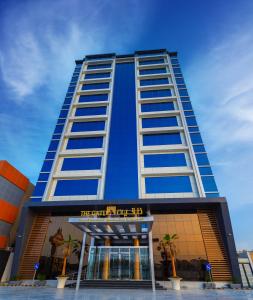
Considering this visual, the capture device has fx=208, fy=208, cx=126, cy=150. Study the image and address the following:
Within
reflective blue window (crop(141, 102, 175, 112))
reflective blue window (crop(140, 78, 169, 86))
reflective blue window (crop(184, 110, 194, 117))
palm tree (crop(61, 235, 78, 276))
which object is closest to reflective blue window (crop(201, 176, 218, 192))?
reflective blue window (crop(184, 110, 194, 117))

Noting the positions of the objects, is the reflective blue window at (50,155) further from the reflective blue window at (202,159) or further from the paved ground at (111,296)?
the reflective blue window at (202,159)

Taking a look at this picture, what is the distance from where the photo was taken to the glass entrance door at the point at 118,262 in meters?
21.2

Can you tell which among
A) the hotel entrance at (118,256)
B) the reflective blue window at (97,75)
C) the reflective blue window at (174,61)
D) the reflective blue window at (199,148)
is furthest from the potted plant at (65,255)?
the reflective blue window at (174,61)

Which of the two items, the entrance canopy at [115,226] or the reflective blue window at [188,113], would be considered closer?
the entrance canopy at [115,226]

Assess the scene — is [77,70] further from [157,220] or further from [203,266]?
[203,266]

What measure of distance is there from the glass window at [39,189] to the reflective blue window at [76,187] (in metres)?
1.79

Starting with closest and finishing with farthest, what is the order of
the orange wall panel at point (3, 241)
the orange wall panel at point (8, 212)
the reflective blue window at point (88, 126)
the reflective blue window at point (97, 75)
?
the orange wall panel at point (3, 241) < the orange wall panel at point (8, 212) < the reflective blue window at point (88, 126) < the reflective blue window at point (97, 75)

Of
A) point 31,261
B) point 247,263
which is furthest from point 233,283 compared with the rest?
point 31,261

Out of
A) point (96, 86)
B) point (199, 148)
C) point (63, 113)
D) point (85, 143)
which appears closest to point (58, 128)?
point (63, 113)

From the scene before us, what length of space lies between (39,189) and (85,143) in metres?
10.4

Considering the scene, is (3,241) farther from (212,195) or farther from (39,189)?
(212,195)

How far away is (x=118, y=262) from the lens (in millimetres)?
21953

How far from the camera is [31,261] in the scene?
82.6 ft

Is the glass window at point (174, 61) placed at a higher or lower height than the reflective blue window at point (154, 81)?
higher
